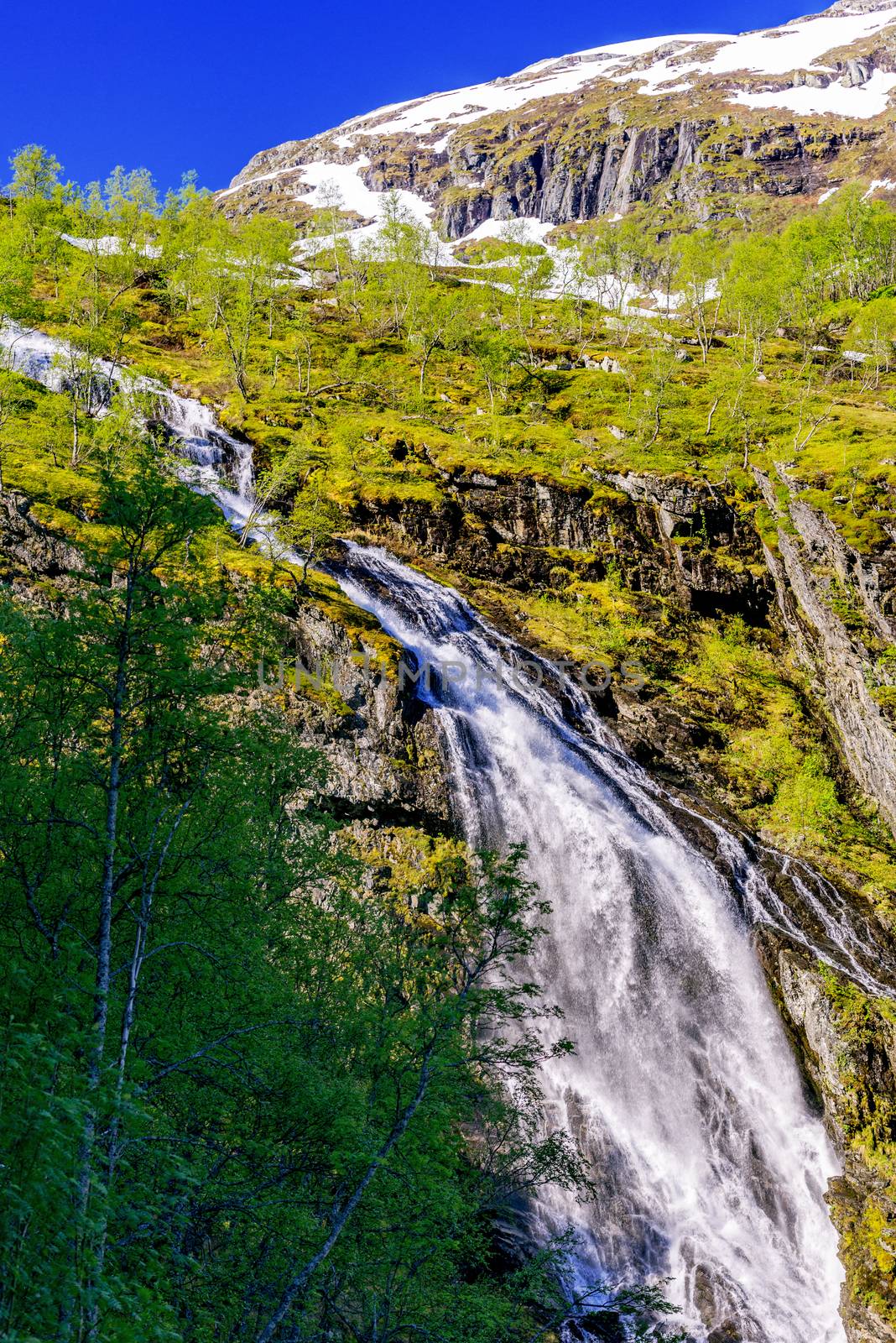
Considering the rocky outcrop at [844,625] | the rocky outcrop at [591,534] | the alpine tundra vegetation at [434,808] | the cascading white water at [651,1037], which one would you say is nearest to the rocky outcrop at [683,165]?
the alpine tundra vegetation at [434,808]

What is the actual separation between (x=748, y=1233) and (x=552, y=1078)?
20.4 feet

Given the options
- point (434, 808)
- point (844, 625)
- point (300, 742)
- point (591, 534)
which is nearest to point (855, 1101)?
point (434, 808)

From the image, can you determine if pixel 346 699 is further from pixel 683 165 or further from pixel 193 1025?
pixel 683 165

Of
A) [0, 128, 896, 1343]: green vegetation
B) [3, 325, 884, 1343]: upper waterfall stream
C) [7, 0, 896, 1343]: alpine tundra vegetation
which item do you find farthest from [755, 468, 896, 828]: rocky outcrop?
[3, 325, 884, 1343]: upper waterfall stream

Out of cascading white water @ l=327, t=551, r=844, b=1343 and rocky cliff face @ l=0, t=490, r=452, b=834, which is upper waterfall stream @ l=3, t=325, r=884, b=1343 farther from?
rocky cliff face @ l=0, t=490, r=452, b=834

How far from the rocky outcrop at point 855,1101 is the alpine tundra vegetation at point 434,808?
0.09 meters

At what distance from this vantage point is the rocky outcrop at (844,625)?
109 ft

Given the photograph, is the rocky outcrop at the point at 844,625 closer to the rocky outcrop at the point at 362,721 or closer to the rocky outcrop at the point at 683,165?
the rocky outcrop at the point at 362,721

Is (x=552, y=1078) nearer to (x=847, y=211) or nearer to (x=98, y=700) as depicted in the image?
(x=98, y=700)

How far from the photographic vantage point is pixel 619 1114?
2262 centimetres

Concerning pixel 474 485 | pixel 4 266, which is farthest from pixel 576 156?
pixel 4 266

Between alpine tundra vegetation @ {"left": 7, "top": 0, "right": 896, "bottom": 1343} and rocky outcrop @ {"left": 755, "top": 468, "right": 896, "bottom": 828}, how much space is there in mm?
210

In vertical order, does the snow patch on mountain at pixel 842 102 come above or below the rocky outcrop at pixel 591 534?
above

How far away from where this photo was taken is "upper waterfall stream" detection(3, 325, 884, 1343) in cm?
1962
